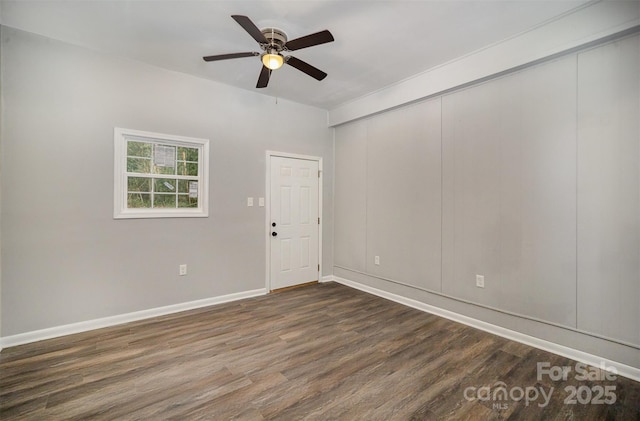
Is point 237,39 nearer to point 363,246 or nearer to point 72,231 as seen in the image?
point 72,231

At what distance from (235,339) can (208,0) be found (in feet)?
9.98

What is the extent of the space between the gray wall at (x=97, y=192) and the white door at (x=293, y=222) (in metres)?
0.40

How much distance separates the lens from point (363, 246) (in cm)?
457

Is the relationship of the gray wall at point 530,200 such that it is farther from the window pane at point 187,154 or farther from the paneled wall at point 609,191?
the window pane at point 187,154

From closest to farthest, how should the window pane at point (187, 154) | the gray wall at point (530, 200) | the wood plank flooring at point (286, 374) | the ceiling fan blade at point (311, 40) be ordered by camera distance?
the wood plank flooring at point (286, 374) < the ceiling fan blade at point (311, 40) < the gray wall at point (530, 200) < the window pane at point (187, 154)

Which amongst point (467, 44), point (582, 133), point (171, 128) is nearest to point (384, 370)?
point (582, 133)

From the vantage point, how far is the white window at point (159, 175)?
324 cm

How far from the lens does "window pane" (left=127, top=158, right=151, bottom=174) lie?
10.9 ft

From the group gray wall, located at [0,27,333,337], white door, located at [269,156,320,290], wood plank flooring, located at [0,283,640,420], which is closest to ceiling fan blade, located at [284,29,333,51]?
gray wall, located at [0,27,333,337]

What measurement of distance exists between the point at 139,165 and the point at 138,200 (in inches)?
16.4

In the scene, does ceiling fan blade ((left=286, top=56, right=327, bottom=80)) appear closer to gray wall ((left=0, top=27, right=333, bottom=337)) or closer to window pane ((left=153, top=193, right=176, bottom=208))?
gray wall ((left=0, top=27, right=333, bottom=337))

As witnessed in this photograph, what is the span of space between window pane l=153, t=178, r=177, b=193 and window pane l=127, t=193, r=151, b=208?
5.5 inches

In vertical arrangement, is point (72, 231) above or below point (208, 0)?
below

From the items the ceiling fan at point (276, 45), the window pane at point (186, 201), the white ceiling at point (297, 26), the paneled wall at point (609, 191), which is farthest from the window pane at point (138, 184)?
the paneled wall at point (609, 191)
